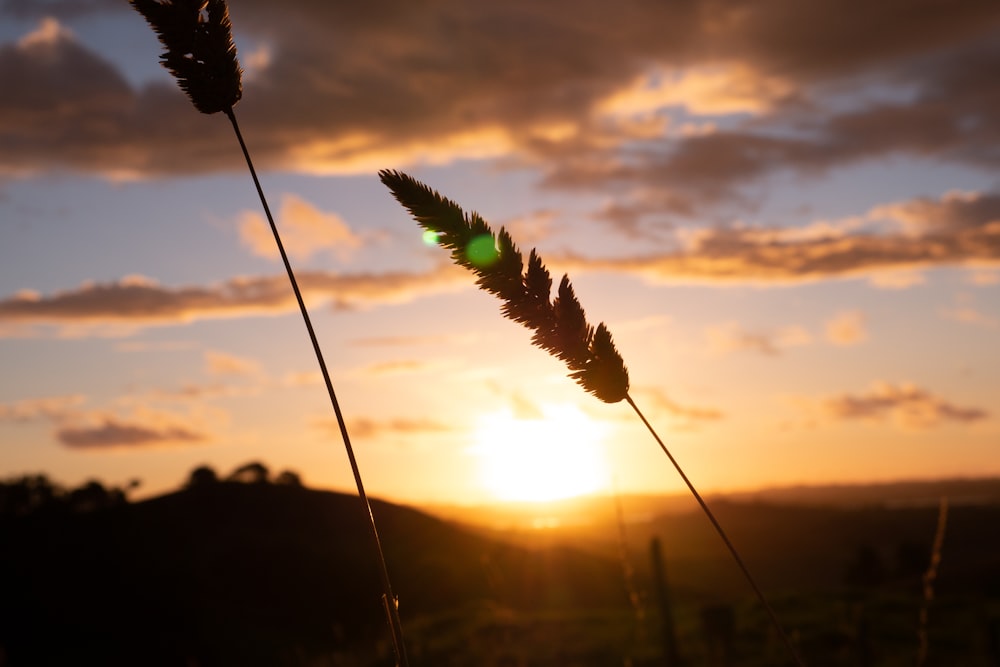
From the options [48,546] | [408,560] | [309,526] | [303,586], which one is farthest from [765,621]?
[48,546]

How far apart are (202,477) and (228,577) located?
15989 mm

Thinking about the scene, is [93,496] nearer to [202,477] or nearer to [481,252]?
[202,477]

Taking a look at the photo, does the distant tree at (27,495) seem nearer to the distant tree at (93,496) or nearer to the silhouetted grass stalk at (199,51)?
the distant tree at (93,496)

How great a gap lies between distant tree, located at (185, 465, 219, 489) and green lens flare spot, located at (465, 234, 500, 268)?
58715mm

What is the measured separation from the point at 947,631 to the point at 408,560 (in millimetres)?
25385

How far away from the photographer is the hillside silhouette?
1735 inches

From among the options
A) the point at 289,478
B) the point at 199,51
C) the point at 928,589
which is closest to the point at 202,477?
the point at 289,478

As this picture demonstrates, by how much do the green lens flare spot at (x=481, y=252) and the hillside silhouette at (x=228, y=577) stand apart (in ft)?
128

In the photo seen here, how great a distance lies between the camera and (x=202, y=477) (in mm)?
62781

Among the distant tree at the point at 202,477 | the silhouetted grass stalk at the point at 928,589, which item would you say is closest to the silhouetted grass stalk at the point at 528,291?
the silhouetted grass stalk at the point at 928,589

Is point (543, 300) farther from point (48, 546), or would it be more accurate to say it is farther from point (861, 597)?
point (48, 546)

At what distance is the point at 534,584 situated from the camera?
54.2 metres

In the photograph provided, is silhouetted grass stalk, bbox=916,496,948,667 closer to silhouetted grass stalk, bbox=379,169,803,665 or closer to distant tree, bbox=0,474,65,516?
silhouetted grass stalk, bbox=379,169,803,665

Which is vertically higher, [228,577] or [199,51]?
[199,51]
